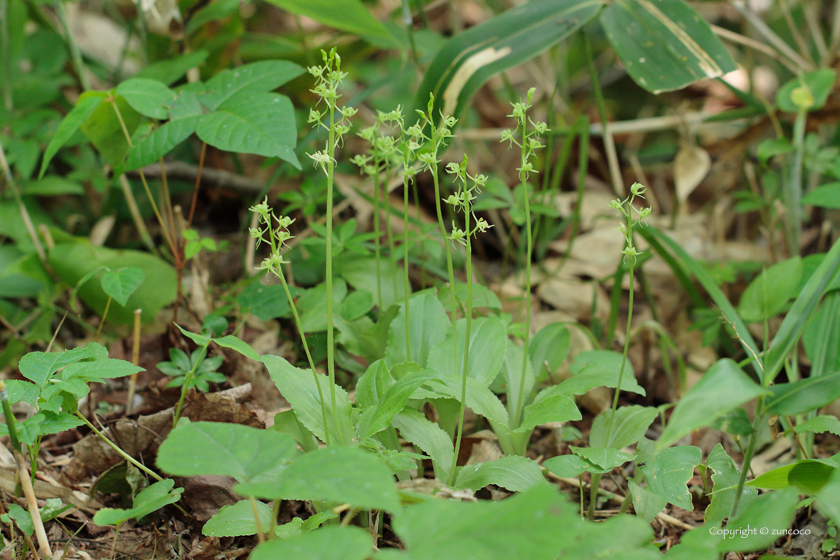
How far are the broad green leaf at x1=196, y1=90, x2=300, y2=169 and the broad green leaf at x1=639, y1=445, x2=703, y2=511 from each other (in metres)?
1.03

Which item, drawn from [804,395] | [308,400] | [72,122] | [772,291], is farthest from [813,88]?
[72,122]

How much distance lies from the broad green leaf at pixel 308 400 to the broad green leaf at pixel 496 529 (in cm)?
43

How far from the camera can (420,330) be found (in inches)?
60.1

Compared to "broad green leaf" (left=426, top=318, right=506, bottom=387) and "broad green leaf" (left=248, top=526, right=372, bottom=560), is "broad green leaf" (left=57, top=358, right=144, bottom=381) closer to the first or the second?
"broad green leaf" (left=248, top=526, right=372, bottom=560)

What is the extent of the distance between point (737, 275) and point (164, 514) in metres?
2.28

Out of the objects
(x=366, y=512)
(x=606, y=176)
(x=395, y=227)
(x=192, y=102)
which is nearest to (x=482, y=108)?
(x=606, y=176)

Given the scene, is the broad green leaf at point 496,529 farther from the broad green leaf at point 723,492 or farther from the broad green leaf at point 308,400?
the broad green leaf at point 723,492

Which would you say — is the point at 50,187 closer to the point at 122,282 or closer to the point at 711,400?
the point at 122,282

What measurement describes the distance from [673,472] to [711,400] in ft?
1.38

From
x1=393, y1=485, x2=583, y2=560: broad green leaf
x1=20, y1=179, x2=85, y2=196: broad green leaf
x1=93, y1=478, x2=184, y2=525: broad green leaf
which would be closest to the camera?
x1=393, y1=485, x2=583, y2=560: broad green leaf

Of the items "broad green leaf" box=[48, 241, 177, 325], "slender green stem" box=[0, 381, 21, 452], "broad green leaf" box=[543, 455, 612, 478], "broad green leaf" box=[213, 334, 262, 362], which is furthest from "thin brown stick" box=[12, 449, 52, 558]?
"broad green leaf" box=[543, 455, 612, 478]

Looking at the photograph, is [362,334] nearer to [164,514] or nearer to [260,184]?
[164,514]

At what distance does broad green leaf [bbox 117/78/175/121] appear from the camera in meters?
1.54

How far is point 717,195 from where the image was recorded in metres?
3.03
